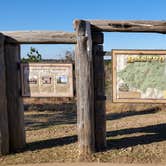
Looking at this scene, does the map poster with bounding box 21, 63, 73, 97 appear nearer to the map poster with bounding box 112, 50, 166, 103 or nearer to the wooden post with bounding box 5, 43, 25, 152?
the wooden post with bounding box 5, 43, 25, 152

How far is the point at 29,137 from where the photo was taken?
905 centimetres

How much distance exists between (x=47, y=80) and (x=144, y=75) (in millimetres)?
1734

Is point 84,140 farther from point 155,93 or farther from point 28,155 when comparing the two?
point 155,93

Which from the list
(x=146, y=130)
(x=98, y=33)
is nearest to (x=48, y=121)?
(x=146, y=130)

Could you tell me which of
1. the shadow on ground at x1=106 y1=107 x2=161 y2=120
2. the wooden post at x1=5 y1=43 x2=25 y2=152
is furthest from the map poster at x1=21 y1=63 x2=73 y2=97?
the shadow on ground at x1=106 y1=107 x2=161 y2=120

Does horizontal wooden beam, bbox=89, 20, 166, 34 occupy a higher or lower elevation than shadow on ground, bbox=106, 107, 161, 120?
higher

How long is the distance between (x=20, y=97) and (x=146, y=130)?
3038 millimetres

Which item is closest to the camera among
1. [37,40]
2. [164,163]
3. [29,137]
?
[164,163]

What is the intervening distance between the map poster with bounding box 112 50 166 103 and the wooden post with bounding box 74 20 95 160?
28.9 inches

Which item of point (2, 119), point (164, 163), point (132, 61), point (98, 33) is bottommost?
point (164, 163)

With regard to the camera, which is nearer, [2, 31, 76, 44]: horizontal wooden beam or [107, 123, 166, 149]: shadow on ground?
[2, 31, 76, 44]: horizontal wooden beam

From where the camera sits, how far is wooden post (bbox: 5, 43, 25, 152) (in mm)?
7441

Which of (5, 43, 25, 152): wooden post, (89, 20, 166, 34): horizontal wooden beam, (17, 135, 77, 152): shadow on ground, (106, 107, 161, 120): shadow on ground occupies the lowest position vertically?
(17, 135, 77, 152): shadow on ground

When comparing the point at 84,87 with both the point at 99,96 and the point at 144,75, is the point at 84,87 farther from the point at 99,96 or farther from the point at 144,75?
the point at 144,75
